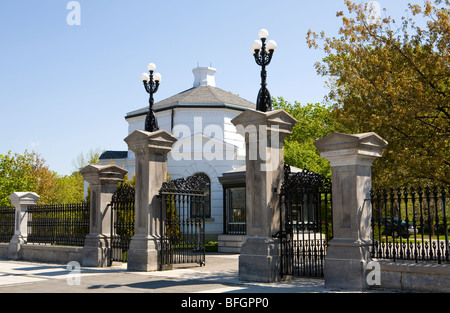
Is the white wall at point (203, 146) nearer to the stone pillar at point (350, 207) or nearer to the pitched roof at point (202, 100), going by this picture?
the pitched roof at point (202, 100)

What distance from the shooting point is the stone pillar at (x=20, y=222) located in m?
18.5

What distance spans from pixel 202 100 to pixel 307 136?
432 inches

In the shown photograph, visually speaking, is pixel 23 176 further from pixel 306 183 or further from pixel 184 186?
pixel 306 183

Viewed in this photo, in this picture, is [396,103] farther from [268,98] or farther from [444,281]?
[444,281]

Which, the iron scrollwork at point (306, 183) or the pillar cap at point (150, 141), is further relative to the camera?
the pillar cap at point (150, 141)

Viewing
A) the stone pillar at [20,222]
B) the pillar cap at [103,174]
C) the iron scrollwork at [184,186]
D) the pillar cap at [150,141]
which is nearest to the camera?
the pillar cap at [150,141]

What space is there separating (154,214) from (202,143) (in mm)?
12176

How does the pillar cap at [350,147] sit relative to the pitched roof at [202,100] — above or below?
below

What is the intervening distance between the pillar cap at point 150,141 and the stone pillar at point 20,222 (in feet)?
22.4

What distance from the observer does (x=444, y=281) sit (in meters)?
8.77

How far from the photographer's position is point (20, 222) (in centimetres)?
1877

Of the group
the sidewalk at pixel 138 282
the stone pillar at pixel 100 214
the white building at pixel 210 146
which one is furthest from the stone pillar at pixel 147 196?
the white building at pixel 210 146

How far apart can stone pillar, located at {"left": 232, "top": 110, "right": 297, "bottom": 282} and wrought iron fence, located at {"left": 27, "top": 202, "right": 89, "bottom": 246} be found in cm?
742
